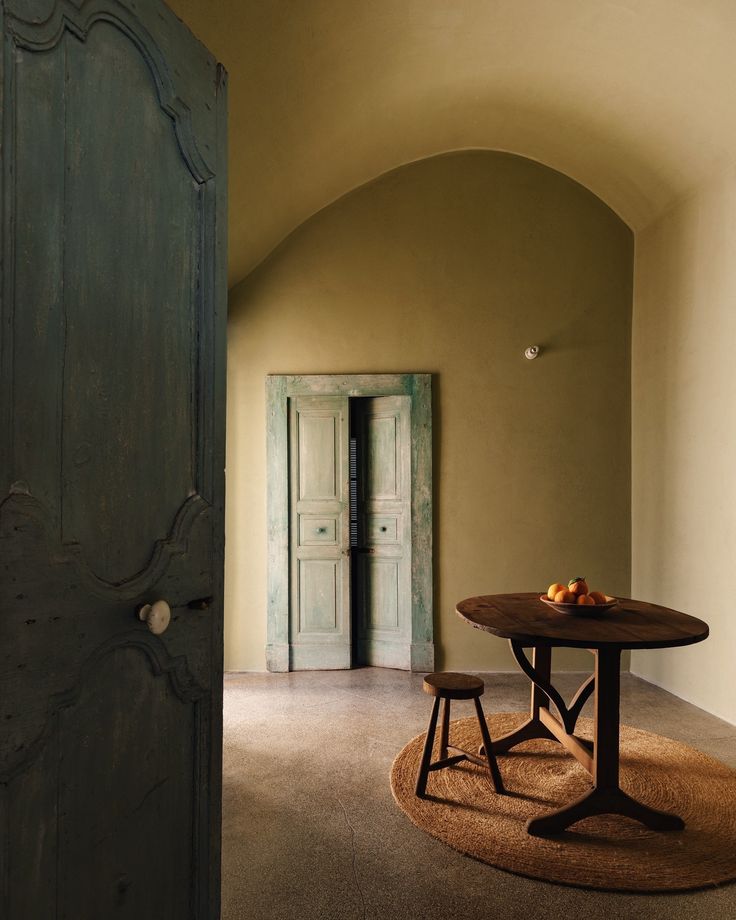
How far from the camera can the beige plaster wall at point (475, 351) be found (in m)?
5.07

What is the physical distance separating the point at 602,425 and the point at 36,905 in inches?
183

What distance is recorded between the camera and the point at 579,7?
3281 millimetres

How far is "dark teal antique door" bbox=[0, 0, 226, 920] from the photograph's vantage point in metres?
1.11

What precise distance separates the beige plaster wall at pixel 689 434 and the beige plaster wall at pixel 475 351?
189 mm

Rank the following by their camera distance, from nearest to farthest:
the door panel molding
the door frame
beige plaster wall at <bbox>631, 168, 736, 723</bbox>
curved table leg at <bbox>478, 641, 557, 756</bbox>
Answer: the door panel molding → curved table leg at <bbox>478, 641, 557, 756</bbox> → beige plaster wall at <bbox>631, 168, 736, 723</bbox> → the door frame

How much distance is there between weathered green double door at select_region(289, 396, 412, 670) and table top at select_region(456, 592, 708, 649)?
1859 millimetres

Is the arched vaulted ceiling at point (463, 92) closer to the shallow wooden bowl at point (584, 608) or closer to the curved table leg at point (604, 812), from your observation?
the shallow wooden bowl at point (584, 608)

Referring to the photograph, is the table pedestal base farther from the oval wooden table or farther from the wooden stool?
the wooden stool

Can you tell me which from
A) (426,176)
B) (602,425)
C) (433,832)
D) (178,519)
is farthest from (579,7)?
(433,832)

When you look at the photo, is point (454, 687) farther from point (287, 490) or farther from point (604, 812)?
point (287, 490)

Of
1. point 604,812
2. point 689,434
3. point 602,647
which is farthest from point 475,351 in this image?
point 604,812

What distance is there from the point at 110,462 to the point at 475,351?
4078mm

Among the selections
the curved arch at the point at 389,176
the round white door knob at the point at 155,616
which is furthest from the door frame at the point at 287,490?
the round white door knob at the point at 155,616

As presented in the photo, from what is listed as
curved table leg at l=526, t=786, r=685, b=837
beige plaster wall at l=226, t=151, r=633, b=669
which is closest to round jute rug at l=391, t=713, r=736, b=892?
curved table leg at l=526, t=786, r=685, b=837
